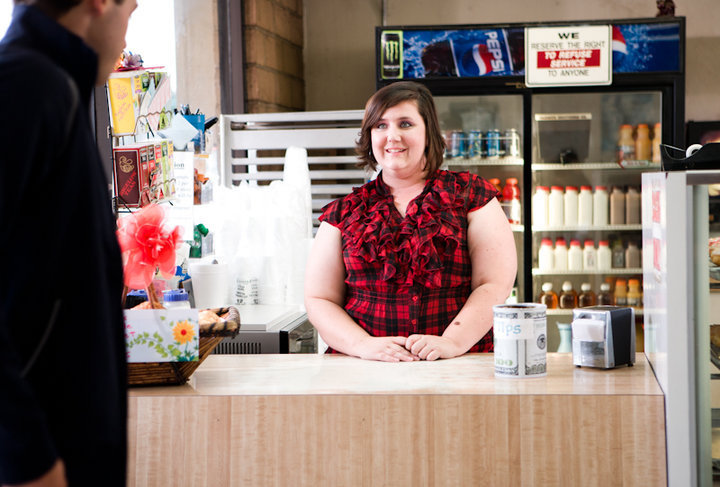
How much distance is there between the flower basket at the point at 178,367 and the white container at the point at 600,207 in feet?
12.0

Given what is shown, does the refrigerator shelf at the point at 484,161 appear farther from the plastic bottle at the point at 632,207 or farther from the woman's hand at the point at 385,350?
the woman's hand at the point at 385,350

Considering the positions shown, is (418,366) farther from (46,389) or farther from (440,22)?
(440,22)

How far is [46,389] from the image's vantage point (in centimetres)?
88

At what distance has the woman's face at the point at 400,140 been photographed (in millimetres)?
2430

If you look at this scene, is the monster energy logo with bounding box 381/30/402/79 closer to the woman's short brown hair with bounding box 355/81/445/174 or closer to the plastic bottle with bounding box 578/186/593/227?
the plastic bottle with bounding box 578/186/593/227

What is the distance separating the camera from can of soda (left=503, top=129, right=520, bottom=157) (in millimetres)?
4914

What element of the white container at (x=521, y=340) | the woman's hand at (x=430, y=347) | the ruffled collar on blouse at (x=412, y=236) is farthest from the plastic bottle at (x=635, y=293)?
the white container at (x=521, y=340)

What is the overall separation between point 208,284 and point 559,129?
2953 mm

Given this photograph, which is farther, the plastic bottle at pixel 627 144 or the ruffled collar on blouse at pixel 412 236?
the plastic bottle at pixel 627 144

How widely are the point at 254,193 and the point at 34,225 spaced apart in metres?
2.33

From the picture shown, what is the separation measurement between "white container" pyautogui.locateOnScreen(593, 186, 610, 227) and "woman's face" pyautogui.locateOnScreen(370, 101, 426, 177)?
2.82 metres

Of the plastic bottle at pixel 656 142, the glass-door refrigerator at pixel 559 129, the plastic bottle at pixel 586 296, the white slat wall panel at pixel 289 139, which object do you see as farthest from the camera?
the plastic bottle at pixel 586 296

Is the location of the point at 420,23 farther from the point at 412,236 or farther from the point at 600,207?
the point at 412,236

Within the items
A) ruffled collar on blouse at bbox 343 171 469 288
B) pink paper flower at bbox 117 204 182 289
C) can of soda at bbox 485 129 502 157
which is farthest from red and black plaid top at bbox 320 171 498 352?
can of soda at bbox 485 129 502 157
